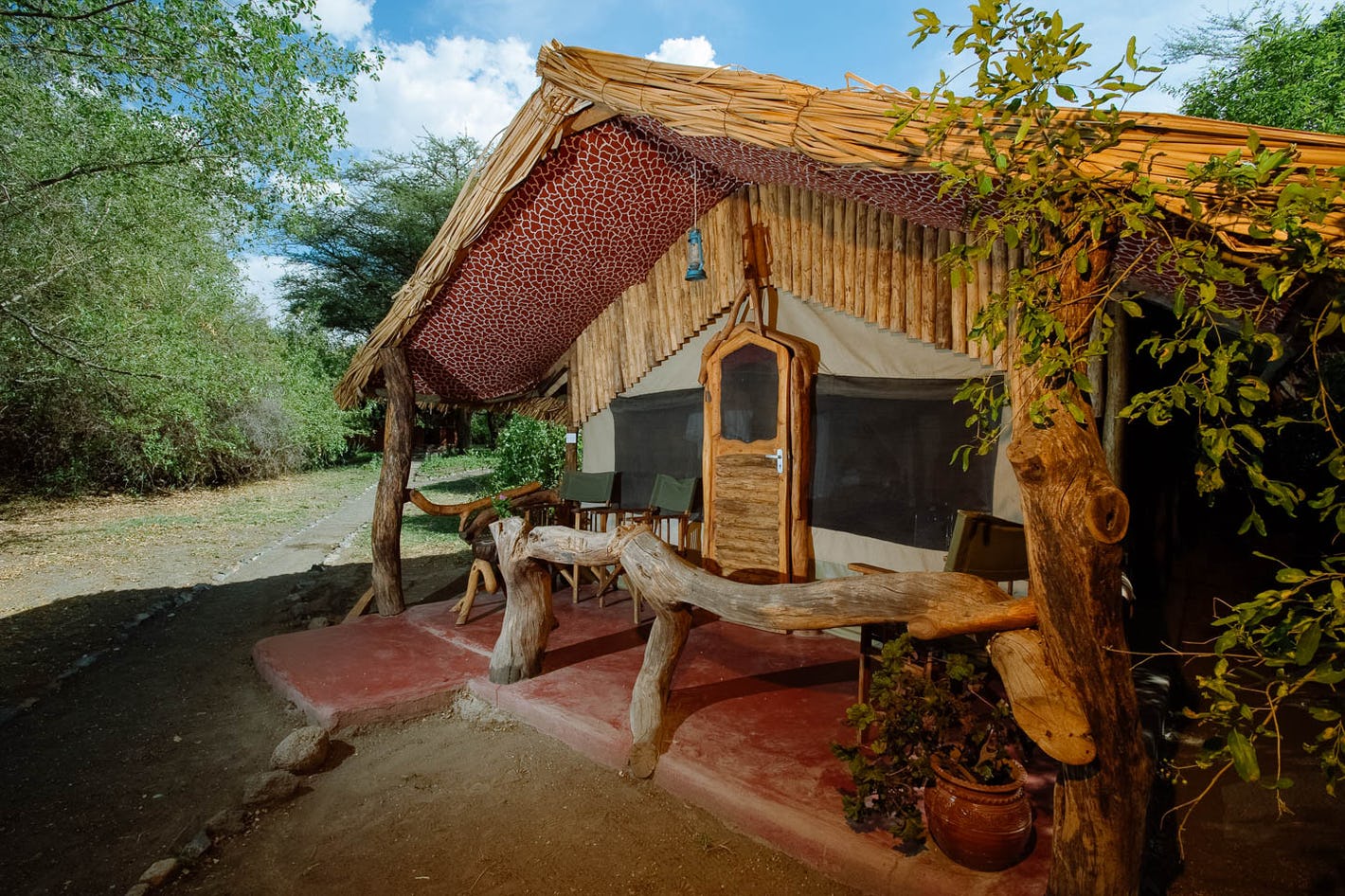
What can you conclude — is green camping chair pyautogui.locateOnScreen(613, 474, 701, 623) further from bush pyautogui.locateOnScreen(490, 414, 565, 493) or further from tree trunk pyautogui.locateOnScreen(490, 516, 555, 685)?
bush pyautogui.locateOnScreen(490, 414, 565, 493)

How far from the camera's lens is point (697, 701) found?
150 inches

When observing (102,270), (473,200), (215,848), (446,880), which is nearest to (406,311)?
(473,200)

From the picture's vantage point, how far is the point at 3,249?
8.91 m

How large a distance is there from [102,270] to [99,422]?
4187 millimetres

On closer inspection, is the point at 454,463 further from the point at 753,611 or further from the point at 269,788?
the point at 753,611

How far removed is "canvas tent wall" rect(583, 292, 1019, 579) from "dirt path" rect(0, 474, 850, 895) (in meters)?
2.43

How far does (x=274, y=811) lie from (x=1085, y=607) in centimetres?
354

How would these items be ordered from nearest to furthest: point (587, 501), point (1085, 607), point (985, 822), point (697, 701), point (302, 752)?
point (1085, 607)
point (985, 822)
point (302, 752)
point (697, 701)
point (587, 501)

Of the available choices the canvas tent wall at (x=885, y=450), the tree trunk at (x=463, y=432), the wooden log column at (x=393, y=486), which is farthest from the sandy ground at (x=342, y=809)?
the tree trunk at (x=463, y=432)

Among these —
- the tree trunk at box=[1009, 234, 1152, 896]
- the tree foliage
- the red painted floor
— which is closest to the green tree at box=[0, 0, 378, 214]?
the tree foliage

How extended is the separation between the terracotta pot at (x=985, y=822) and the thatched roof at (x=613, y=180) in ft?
6.25

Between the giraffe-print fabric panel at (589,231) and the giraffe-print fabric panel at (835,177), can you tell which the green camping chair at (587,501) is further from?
the giraffe-print fabric panel at (835,177)

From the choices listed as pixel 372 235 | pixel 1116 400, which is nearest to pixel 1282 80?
pixel 1116 400

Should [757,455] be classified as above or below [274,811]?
above
